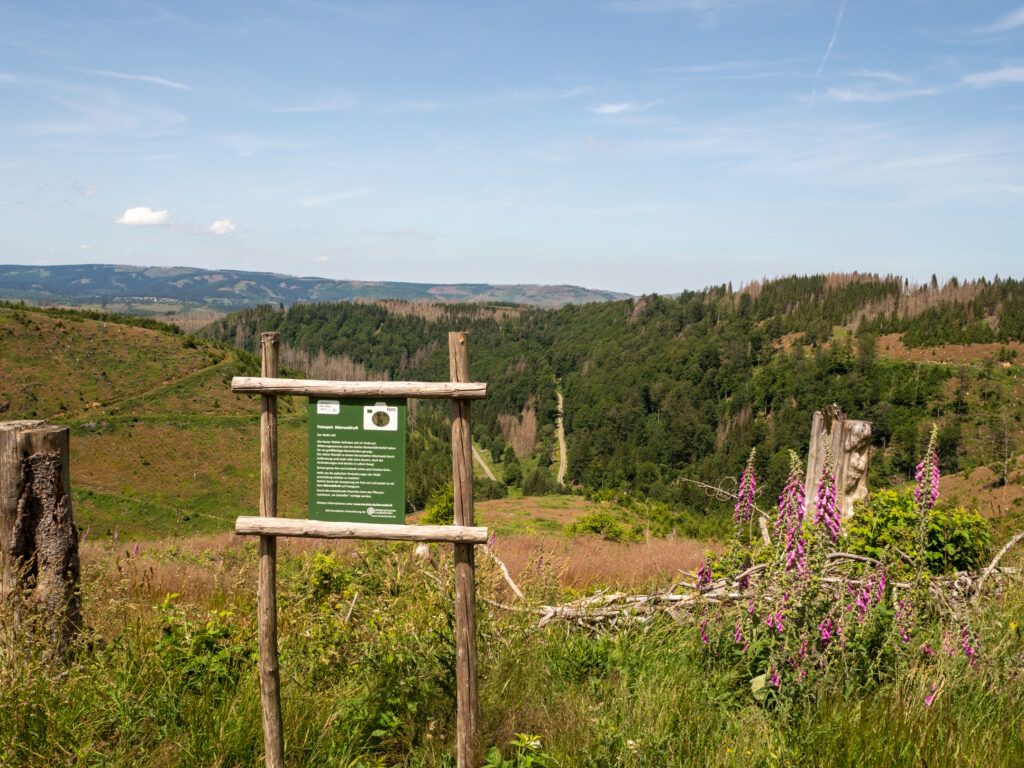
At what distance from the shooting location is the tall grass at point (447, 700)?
3.54m

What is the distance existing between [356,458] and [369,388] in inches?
15.0

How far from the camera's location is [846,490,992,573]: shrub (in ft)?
22.0

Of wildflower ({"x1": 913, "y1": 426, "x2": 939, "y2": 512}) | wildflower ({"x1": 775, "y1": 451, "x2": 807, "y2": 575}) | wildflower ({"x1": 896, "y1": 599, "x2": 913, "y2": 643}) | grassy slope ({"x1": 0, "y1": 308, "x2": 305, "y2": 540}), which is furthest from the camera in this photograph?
grassy slope ({"x1": 0, "y1": 308, "x2": 305, "y2": 540})

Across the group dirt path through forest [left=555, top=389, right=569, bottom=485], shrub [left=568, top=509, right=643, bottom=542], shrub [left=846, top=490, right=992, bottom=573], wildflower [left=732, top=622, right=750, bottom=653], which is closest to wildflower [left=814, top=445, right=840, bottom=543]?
wildflower [left=732, top=622, right=750, bottom=653]

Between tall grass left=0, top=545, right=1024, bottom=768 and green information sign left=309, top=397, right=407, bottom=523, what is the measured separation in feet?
3.73

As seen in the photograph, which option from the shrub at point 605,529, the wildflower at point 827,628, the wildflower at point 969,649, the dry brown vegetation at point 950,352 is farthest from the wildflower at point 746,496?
the dry brown vegetation at point 950,352

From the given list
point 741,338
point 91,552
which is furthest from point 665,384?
point 91,552

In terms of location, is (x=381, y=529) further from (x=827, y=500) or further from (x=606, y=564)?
(x=606, y=564)

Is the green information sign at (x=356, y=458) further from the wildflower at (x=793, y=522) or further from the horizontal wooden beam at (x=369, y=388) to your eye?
the wildflower at (x=793, y=522)

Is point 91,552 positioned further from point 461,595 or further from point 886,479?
point 886,479

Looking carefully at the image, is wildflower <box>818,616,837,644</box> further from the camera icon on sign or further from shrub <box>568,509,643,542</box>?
shrub <box>568,509,643,542</box>

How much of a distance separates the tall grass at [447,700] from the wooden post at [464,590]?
12.1 inches

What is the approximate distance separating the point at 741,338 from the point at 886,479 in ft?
213

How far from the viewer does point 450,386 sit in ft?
11.7
